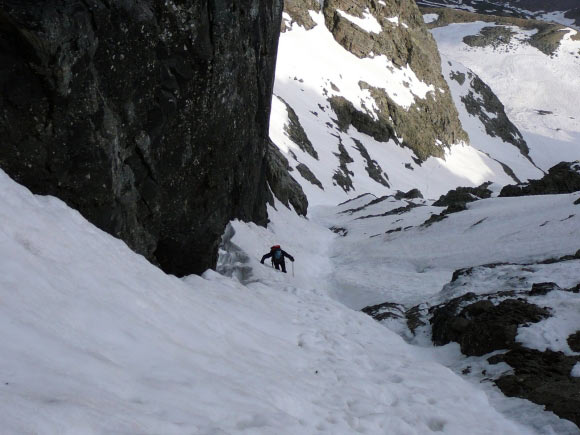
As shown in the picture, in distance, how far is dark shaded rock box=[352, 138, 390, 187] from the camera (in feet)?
207

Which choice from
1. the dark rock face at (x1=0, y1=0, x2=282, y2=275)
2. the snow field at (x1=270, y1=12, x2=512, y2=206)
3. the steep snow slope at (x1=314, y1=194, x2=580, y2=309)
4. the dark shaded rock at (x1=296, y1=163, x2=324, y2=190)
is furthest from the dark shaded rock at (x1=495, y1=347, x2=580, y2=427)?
the dark shaded rock at (x1=296, y1=163, x2=324, y2=190)

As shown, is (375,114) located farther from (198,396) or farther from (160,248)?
(198,396)

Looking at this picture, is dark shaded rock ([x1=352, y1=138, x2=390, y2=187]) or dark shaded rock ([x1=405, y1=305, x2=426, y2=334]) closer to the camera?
dark shaded rock ([x1=405, y1=305, x2=426, y2=334])

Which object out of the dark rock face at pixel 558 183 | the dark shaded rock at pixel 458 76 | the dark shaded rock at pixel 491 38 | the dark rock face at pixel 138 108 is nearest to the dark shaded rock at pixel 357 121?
the dark rock face at pixel 558 183

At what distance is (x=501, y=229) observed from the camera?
2198 cm

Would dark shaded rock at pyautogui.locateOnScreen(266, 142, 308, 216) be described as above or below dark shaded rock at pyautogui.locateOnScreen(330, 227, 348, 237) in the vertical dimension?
above

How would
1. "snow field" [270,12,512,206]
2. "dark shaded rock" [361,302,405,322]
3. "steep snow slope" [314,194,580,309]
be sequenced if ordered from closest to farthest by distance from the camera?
1. "dark shaded rock" [361,302,405,322]
2. "steep snow slope" [314,194,580,309]
3. "snow field" [270,12,512,206]

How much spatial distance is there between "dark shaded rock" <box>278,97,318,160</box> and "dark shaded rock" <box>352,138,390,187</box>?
11684 mm

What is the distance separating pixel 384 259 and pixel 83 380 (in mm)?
19770

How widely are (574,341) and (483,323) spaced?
5.53 ft

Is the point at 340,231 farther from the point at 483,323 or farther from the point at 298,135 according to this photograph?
the point at 483,323

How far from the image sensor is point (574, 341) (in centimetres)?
890

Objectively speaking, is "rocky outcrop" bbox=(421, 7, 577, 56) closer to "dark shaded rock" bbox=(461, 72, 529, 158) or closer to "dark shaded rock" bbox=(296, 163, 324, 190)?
"dark shaded rock" bbox=(461, 72, 529, 158)

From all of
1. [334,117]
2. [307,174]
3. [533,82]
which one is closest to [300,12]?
[334,117]
